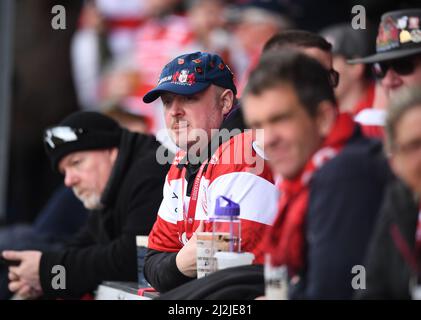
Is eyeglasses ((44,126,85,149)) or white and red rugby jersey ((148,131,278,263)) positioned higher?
eyeglasses ((44,126,85,149))

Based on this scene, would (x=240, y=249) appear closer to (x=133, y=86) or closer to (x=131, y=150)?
(x=131, y=150)

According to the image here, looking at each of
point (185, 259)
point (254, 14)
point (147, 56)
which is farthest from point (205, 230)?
point (147, 56)

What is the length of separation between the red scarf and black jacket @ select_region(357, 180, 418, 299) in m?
0.28

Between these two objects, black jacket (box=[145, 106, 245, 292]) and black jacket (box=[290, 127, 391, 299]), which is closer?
black jacket (box=[290, 127, 391, 299])

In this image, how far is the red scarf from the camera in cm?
316

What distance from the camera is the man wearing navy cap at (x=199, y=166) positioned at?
4172mm

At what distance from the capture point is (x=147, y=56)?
9.09m

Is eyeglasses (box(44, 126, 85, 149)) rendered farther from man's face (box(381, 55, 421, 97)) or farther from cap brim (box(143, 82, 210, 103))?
man's face (box(381, 55, 421, 97))

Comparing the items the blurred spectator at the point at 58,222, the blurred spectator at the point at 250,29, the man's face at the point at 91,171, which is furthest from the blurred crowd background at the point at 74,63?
the man's face at the point at 91,171

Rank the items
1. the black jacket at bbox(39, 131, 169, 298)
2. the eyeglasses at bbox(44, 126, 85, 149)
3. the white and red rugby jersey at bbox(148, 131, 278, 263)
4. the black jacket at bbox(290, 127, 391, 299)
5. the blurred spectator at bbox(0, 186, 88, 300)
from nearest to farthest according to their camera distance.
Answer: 1. the black jacket at bbox(290, 127, 391, 299)
2. the white and red rugby jersey at bbox(148, 131, 278, 263)
3. the black jacket at bbox(39, 131, 169, 298)
4. the eyeglasses at bbox(44, 126, 85, 149)
5. the blurred spectator at bbox(0, 186, 88, 300)

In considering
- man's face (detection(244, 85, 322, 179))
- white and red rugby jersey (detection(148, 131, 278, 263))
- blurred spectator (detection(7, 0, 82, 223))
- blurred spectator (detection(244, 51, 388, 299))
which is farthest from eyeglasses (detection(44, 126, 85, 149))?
blurred spectator (detection(7, 0, 82, 223))

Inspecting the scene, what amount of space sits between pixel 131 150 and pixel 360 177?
295 cm

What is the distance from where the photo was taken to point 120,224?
18.9 feet

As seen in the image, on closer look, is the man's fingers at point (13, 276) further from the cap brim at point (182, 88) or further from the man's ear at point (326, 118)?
the man's ear at point (326, 118)
